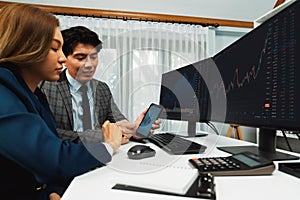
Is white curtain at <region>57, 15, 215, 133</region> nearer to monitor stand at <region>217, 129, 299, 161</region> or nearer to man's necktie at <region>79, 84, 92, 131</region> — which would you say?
man's necktie at <region>79, 84, 92, 131</region>

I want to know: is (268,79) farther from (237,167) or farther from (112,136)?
(112,136)

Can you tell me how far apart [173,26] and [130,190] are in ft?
7.65

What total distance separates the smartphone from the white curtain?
1.11 metres

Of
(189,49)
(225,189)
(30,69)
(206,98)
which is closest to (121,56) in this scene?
(189,49)

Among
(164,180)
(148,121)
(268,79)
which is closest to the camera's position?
(164,180)

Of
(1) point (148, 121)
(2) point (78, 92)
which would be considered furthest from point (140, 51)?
(1) point (148, 121)

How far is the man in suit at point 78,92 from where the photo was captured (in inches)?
54.9

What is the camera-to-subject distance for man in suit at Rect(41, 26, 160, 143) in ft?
4.57

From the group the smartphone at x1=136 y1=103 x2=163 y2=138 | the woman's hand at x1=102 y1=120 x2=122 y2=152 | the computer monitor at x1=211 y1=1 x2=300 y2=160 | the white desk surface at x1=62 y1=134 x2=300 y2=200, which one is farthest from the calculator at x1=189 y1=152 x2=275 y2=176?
the smartphone at x1=136 y1=103 x2=163 y2=138

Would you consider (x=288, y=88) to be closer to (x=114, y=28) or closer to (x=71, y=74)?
(x=71, y=74)

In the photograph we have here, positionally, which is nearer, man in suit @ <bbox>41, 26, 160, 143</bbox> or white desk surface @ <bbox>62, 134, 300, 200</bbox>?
white desk surface @ <bbox>62, 134, 300, 200</bbox>

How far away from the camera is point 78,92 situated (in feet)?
5.04

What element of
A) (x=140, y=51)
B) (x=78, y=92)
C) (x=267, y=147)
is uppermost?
(x=140, y=51)

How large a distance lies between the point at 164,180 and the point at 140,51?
7.00 feet
